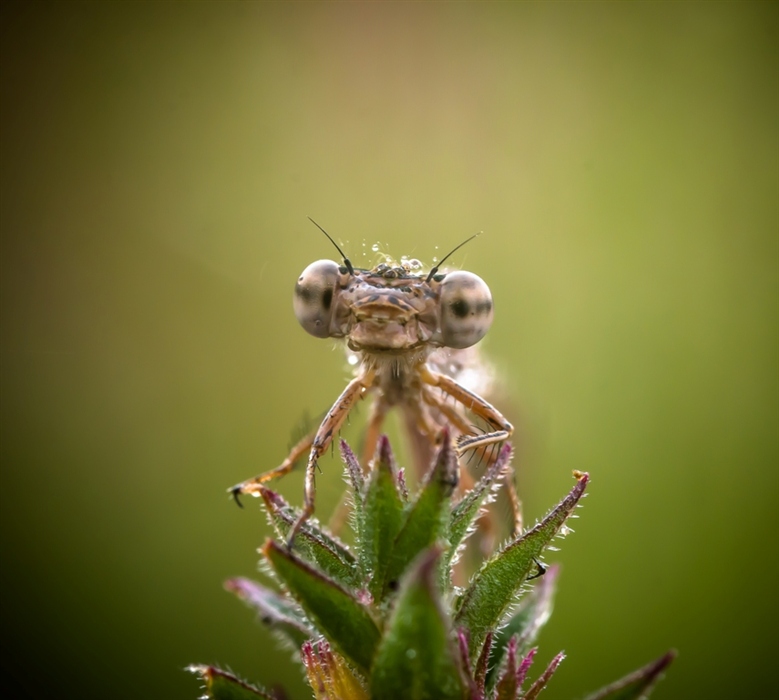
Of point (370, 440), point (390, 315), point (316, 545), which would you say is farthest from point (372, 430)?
point (316, 545)

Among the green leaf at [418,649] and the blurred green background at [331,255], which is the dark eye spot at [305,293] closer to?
the green leaf at [418,649]

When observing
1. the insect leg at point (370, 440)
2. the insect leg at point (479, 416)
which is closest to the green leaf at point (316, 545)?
the insect leg at point (479, 416)

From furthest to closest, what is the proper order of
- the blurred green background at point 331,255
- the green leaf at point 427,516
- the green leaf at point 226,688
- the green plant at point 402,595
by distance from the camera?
the blurred green background at point 331,255, the green leaf at point 226,688, the green leaf at point 427,516, the green plant at point 402,595

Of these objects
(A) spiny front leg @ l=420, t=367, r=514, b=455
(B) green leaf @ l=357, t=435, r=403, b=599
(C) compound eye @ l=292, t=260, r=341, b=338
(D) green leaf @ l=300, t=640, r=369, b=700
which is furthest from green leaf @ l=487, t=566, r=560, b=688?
(C) compound eye @ l=292, t=260, r=341, b=338

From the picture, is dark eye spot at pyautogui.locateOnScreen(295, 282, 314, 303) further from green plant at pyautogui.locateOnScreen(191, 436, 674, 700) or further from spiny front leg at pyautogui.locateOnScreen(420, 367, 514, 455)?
green plant at pyautogui.locateOnScreen(191, 436, 674, 700)

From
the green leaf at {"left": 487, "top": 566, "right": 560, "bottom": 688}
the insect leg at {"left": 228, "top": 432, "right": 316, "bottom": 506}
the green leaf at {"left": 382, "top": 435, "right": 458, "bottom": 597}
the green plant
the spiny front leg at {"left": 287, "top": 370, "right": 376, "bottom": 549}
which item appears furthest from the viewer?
the insect leg at {"left": 228, "top": 432, "right": 316, "bottom": 506}

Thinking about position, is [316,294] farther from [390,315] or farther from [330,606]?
[330,606]
